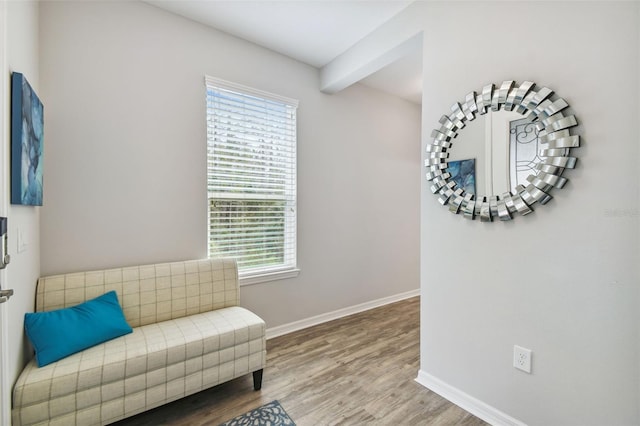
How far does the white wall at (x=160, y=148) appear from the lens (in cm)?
192

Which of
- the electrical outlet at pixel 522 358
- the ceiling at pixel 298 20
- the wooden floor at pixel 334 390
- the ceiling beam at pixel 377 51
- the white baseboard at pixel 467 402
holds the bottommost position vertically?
the wooden floor at pixel 334 390

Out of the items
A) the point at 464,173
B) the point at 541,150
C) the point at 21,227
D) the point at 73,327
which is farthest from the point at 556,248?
the point at 21,227

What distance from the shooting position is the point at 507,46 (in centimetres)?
162

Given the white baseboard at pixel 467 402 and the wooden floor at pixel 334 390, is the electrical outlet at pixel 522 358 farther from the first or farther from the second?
the wooden floor at pixel 334 390

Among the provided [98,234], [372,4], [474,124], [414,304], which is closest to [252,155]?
[98,234]

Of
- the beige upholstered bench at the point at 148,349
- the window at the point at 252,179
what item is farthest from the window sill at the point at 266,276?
the beige upholstered bench at the point at 148,349

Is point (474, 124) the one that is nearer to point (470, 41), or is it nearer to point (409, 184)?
point (470, 41)

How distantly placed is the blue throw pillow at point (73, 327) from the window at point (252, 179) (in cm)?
86

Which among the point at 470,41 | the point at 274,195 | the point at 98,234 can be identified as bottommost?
the point at 98,234

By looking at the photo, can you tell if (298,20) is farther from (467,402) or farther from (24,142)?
(467,402)

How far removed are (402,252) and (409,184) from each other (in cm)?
93

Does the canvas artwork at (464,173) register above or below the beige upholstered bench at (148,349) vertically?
above

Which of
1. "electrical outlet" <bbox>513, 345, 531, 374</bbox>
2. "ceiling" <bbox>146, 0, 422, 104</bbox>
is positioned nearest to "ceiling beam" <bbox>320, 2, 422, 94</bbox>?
"ceiling" <bbox>146, 0, 422, 104</bbox>

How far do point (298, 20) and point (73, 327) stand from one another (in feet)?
8.38
